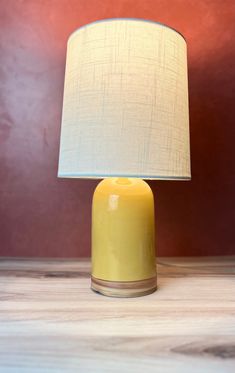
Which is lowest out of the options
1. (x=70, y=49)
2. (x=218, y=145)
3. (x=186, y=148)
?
(x=186, y=148)

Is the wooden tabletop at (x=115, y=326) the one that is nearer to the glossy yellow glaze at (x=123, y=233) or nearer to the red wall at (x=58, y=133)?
the glossy yellow glaze at (x=123, y=233)

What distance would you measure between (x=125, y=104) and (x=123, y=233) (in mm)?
279

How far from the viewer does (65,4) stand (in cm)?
106

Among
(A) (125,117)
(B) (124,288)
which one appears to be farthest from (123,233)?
(A) (125,117)

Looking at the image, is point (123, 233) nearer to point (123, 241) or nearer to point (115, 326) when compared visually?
point (123, 241)

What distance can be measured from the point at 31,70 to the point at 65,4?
0.74 feet

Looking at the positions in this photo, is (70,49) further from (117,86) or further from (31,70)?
(31,70)

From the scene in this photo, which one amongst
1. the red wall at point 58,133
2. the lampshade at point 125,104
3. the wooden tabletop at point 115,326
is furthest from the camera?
the red wall at point 58,133

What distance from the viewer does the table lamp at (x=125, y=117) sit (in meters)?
0.67

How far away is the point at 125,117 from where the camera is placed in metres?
0.67

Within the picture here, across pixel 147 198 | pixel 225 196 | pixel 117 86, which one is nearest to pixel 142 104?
pixel 117 86

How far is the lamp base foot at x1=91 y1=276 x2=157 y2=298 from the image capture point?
76 centimetres

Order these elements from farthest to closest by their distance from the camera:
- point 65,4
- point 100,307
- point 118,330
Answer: point 65,4 < point 100,307 < point 118,330

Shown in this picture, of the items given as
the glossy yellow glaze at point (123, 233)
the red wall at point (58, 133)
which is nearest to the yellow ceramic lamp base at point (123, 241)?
the glossy yellow glaze at point (123, 233)
